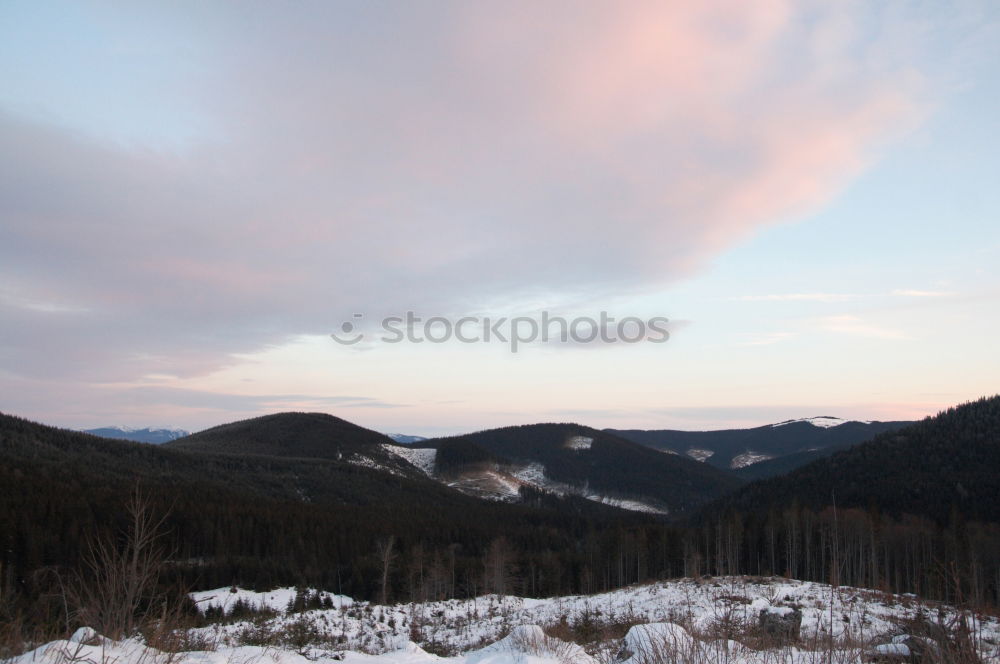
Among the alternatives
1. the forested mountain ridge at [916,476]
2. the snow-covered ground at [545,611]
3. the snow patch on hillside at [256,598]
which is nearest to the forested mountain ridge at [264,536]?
the snow patch on hillside at [256,598]

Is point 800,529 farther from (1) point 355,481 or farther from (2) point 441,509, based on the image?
(1) point 355,481

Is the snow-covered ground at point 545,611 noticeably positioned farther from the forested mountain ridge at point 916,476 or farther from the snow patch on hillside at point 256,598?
the forested mountain ridge at point 916,476

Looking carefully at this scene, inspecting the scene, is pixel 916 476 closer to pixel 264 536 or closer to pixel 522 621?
pixel 522 621

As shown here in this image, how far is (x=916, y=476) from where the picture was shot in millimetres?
123188

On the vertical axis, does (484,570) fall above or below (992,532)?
below

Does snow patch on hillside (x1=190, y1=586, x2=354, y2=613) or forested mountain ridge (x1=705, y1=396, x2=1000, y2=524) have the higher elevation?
forested mountain ridge (x1=705, y1=396, x2=1000, y2=524)

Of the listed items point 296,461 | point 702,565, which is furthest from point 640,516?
point 296,461

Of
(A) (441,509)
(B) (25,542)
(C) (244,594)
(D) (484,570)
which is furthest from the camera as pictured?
(A) (441,509)

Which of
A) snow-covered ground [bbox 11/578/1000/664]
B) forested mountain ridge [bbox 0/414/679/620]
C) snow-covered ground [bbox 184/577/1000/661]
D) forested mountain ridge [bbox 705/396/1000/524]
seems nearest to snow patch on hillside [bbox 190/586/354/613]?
snow-covered ground [bbox 11/578/1000/664]

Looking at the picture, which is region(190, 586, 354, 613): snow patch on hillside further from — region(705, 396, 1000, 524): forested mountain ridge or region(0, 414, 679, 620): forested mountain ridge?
region(705, 396, 1000, 524): forested mountain ridge

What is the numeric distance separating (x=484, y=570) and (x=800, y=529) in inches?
1787

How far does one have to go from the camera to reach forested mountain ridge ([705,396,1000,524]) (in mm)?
105863

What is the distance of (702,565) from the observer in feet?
288

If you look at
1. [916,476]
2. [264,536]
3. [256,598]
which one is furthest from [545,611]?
[916,476]
